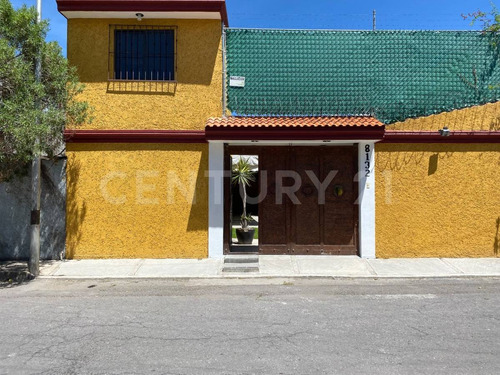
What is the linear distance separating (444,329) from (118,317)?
14.3 ft

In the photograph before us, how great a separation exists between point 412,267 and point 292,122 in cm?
410

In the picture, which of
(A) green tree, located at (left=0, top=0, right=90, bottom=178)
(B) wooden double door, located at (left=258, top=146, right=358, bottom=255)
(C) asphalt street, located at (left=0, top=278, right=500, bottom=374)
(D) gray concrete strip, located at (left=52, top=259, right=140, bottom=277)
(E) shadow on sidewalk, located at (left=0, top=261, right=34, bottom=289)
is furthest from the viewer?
(B) wooden double door, located at (left=258, top=146, right=358, bottom=255)

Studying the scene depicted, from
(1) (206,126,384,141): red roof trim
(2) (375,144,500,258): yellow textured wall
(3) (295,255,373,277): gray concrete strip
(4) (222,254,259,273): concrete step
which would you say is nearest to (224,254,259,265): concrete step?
(4) (222,254,259,273): concrete step

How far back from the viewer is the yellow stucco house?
31.3ft

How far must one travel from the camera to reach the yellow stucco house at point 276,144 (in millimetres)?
9547

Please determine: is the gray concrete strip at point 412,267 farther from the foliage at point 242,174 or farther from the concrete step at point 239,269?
the foliage at point 242,174

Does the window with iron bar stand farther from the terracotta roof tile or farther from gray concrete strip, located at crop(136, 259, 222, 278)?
gray concrete strip, located at crop(136, 259, 222, 278)

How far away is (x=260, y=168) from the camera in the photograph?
9.94m

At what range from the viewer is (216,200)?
960 centimetres

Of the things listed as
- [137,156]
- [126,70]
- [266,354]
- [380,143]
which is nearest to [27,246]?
[137,156]

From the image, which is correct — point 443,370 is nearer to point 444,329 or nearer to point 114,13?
point 444,329

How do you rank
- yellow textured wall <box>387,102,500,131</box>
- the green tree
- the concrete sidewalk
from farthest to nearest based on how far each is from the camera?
yellow textured wall <box>387,102,500,131</box>, the concrete sidewalk, the green tree

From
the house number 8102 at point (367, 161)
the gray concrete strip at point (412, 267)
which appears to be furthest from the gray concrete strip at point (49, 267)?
the house number 8102 at point (367, 161)

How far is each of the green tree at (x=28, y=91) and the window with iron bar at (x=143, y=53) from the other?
158 centimetres
